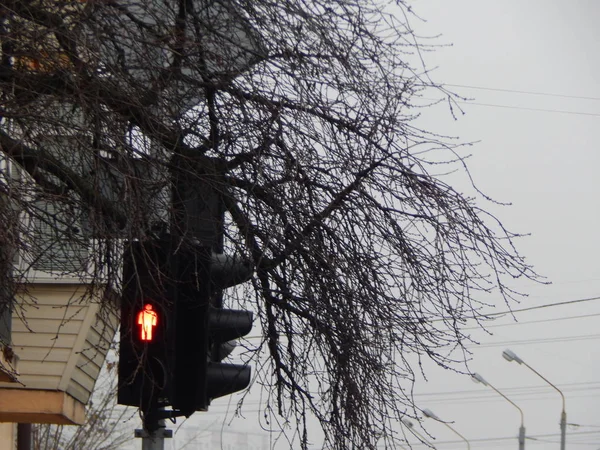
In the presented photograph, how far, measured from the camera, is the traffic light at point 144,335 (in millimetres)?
5805

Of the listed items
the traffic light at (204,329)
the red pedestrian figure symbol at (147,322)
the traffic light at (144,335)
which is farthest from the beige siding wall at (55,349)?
the red pedestrian figure symbol at (147,322)

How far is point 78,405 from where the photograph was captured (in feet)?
36.6

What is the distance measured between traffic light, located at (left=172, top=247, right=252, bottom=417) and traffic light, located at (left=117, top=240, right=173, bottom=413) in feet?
0.26

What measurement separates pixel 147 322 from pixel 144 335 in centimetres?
7

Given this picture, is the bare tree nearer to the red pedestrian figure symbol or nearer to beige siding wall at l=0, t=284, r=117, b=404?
the red pedestrian figure symbol

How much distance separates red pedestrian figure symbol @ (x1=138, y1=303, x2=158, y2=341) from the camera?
19.3 ft

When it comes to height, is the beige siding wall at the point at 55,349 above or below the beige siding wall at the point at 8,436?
above

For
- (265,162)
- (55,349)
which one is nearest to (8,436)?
(55,349)

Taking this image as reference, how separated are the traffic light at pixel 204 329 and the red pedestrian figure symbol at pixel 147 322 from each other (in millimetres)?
143

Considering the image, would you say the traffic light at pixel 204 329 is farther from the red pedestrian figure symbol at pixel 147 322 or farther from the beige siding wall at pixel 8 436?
the beige siding wall at pixel 8 436

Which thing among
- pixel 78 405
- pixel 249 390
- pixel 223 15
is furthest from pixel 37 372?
pixel 223 15

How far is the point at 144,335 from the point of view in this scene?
19.3 feet

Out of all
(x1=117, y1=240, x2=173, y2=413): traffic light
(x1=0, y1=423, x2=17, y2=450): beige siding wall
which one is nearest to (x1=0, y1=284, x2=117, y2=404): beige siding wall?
(x1=0, y1=423, x2=17, y2=450): beige siding wall

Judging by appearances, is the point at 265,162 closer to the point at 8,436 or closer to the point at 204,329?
the point at 204,329
